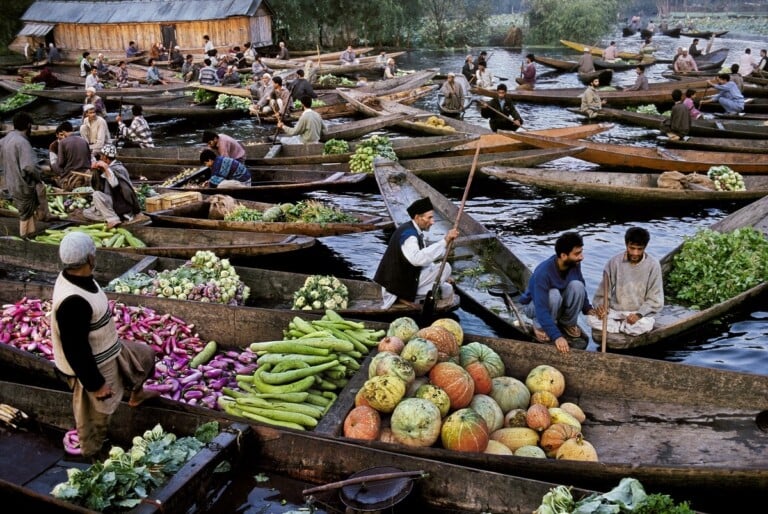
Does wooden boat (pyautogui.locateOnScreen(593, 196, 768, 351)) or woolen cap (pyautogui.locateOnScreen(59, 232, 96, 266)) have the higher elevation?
woolen cap (pyautogui.locateOnScreen(59, 232, 96, 266))

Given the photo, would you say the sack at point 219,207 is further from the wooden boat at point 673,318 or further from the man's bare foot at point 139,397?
the wooden boat at point 673,318

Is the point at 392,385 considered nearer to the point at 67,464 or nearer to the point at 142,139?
the point at 67,464

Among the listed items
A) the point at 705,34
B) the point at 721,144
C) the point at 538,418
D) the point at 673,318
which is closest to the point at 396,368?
the point at 538,418

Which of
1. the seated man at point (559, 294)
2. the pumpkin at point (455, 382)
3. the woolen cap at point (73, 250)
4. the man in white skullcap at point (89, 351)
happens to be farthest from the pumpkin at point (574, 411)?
the woolen cap at point (73, 250)

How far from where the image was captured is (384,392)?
4719 mm

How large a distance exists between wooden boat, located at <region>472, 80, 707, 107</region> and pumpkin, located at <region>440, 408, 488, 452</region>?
56.1 feet

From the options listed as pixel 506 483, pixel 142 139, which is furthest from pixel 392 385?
pixel 142 139

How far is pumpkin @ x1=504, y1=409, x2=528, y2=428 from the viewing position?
4.84 meters

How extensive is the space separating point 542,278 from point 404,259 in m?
1.41

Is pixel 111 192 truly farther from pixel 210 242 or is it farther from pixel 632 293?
pixel 632 293

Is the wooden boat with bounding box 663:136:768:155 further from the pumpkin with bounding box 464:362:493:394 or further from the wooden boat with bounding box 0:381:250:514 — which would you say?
the wooden boat with bounding box 0:381:250:514

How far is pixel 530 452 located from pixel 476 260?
4302 millimetres

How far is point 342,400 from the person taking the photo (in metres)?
5.07

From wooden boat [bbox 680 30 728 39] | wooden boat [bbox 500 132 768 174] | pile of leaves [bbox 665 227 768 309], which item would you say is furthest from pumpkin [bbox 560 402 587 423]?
wooden boat [bbox 680 30 728 39]
